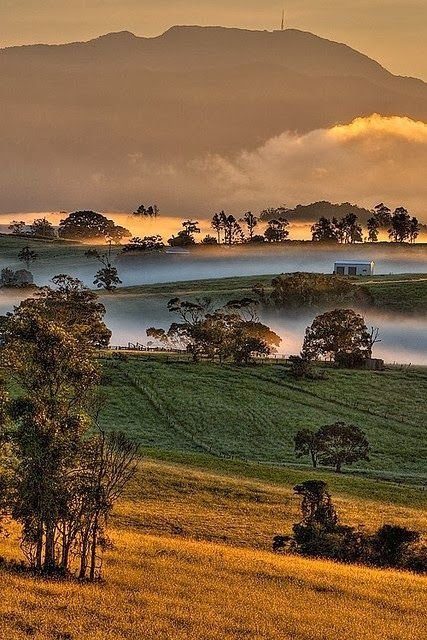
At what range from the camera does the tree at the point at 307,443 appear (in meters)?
79.4

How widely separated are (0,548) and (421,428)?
223ft

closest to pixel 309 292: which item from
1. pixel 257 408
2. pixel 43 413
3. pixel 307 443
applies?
pixel 257 408

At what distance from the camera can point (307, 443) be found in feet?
264

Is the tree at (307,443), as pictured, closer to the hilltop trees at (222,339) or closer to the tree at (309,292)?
the hilltop trees at (222,339)

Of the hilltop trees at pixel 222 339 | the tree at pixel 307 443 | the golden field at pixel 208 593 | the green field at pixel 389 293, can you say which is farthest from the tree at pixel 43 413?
the green field at pixel 389 293

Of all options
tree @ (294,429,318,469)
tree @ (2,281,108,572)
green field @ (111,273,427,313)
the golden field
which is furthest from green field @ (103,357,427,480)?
green field @ (111,273,427,313)

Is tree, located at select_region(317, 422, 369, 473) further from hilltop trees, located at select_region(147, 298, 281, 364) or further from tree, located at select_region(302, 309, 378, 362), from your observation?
tree, located at select_region(302, 309, 378, 362)

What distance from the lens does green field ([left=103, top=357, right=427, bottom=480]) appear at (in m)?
85.5

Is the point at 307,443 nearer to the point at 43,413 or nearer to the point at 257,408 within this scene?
the point at 257,408

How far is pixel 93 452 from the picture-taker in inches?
1325

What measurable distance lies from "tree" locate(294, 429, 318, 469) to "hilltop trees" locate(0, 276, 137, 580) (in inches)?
1845

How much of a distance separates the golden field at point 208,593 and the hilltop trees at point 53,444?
206cm

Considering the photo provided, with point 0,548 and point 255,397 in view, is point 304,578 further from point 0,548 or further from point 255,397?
point 255,397

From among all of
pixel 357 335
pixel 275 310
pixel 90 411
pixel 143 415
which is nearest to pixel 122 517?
pixel 90 411
